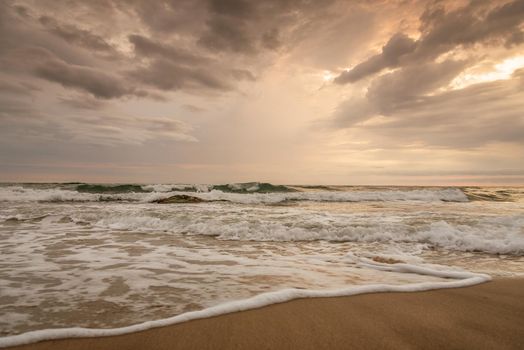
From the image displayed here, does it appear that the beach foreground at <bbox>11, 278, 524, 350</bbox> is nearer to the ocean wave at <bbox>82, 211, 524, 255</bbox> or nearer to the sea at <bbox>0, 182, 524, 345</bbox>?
the sea at <bbox>0, 182, 524, 345</bbox>

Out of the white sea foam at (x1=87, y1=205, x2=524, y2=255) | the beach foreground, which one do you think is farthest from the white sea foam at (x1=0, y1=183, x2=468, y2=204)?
the beach foreground

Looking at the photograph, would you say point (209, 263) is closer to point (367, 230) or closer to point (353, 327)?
point (353, 327)

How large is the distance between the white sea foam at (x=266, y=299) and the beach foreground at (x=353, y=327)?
0.24ft

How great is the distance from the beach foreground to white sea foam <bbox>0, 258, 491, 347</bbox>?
7cm

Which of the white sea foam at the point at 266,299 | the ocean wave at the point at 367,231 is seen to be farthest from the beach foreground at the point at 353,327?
the ocean wave at the point at 367,231

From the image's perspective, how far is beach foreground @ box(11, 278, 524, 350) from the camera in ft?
7.31

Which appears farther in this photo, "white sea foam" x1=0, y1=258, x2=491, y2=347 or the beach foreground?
"white sea foam" x1=0, y1=258, x2=491, y2=347

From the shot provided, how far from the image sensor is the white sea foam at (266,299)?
237 cm

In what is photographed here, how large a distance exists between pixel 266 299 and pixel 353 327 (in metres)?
0.94

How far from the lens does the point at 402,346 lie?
2182 millimetres

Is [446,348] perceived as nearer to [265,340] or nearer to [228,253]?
[265,340]

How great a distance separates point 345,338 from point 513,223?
26.1 feet

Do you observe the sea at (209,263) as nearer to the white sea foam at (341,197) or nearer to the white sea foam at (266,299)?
the white sea foam at (266,299)

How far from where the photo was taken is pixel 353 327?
250 centimetres
